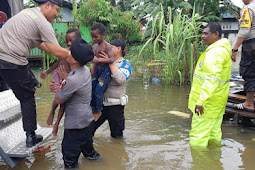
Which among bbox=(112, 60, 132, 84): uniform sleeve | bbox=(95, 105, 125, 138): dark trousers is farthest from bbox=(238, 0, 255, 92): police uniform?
bbox=(95, 105, 125, 138): dark trousers

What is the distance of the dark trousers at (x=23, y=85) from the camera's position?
3.03 metres

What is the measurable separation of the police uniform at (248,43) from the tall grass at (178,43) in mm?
2204

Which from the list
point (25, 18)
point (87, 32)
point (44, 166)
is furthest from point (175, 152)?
point (87, 32)

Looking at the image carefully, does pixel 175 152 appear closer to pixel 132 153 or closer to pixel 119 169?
pixel 132 153

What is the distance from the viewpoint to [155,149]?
4.04 meters

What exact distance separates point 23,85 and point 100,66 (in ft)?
3.82

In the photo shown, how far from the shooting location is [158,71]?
9469 millimetres

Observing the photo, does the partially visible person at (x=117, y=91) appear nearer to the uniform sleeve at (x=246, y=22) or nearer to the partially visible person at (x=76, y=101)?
the partially visible person at (x=76, y=101)

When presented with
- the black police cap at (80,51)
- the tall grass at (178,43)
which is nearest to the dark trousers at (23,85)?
the black police cap at (80,51)

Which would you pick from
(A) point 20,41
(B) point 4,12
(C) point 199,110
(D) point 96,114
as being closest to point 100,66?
(D) point 96,114

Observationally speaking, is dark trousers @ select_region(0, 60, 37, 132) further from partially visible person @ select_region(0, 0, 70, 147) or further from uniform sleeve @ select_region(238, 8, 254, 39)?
uniform sleeve @ select_region(238, 8, 254, 39)

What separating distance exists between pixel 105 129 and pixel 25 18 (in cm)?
253

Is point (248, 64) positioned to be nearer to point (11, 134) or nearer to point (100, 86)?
point (100, 86)

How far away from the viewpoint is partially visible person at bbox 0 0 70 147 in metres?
2.99
